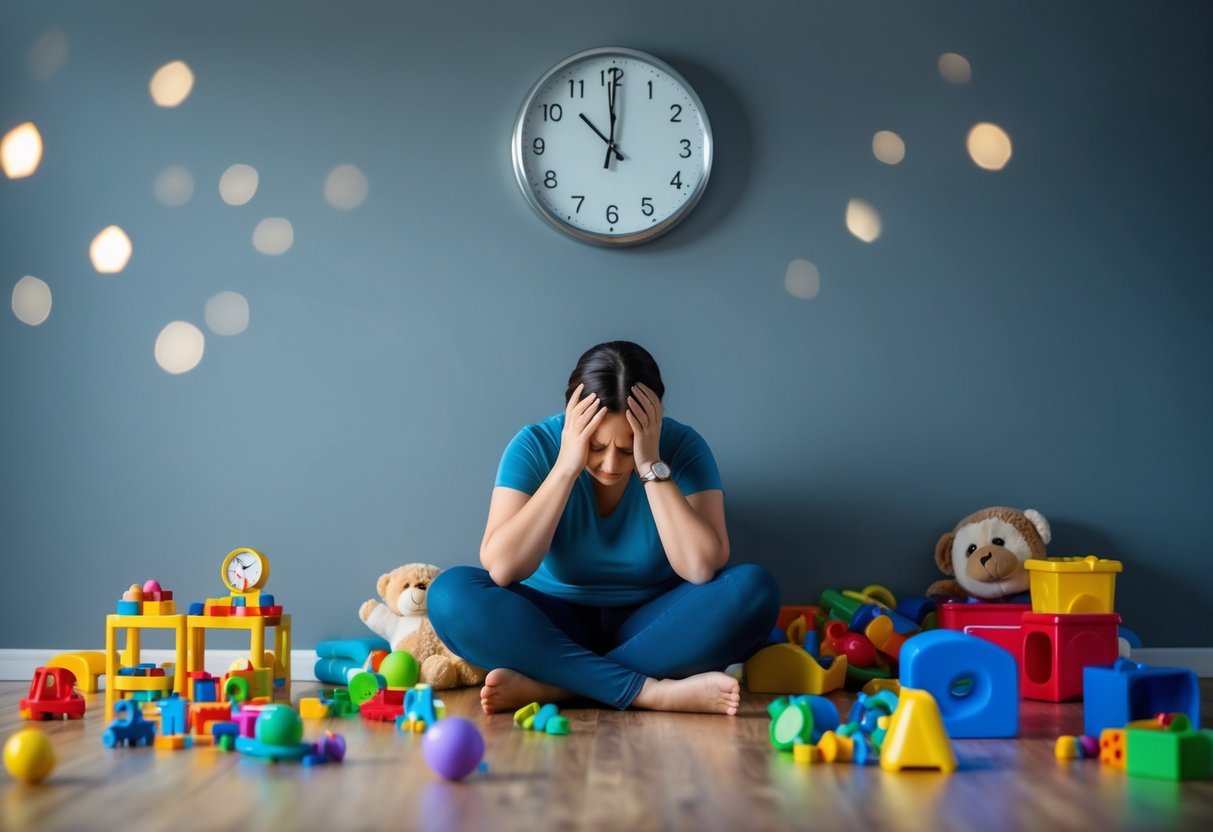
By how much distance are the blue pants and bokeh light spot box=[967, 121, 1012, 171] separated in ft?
4.30

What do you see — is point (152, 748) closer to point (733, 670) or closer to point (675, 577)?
point (675, 577)

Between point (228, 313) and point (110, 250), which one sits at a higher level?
point (110, 250)

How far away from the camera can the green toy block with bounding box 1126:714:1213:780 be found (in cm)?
147

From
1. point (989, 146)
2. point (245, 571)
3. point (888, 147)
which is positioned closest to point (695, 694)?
point (245, 571)

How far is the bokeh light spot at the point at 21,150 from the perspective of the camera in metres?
2.78

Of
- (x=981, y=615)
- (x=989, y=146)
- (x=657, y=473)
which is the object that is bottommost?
(x=981, y=615)

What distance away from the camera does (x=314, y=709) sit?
2.04 metres

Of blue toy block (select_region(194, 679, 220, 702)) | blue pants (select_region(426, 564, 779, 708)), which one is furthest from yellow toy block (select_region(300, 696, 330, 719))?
blue pants (select_region(426, 564, 779, 708))

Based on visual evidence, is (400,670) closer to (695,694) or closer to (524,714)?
(524,714)

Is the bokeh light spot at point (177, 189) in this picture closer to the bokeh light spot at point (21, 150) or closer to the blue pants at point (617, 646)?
the bokeh light spot at point (21, 150)

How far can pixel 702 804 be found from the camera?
1340 millimetres

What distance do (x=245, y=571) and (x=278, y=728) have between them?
0.90 meters

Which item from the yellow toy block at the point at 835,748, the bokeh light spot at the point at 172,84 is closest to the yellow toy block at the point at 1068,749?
the yellow toy block at the point at 835,748

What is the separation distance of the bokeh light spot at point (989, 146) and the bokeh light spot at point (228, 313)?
1.86 meters
